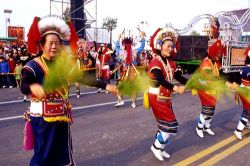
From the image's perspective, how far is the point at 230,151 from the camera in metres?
5.75

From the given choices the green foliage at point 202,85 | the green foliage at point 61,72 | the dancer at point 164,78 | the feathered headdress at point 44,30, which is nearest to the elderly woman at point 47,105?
the feathered headdress at point 44,30


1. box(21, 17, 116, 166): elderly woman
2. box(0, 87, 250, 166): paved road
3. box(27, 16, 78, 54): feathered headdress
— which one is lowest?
box(0, 87, 250, 166): paved road

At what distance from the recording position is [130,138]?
642 centimetres

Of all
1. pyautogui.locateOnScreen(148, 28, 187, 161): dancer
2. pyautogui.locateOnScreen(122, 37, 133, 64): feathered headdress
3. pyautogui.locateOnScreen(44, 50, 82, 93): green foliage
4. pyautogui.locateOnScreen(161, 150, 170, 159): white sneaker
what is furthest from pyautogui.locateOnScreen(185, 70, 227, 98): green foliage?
pyautogui.locateOnScreen(122, 37, 133, 64): feathered headdress

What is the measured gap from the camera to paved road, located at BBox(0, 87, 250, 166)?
5.25 m

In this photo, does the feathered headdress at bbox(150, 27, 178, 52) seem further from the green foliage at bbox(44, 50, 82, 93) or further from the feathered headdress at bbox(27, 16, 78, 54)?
the green foliage at bbox(44, 50, 82, 93)

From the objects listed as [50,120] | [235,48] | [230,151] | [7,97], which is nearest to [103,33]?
[235,48]

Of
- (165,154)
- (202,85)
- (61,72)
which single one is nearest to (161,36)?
(202,85)

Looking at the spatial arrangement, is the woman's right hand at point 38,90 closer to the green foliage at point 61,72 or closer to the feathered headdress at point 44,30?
the green foliage at point 61,72

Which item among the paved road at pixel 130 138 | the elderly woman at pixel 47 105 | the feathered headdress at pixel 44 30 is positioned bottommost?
the paved road at pixel 130 138

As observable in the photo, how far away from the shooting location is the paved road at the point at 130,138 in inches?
207

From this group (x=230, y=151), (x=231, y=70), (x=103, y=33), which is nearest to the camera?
(x=230, y=151)

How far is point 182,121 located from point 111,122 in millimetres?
1755

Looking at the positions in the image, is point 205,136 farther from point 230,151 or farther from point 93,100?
point 93,100
